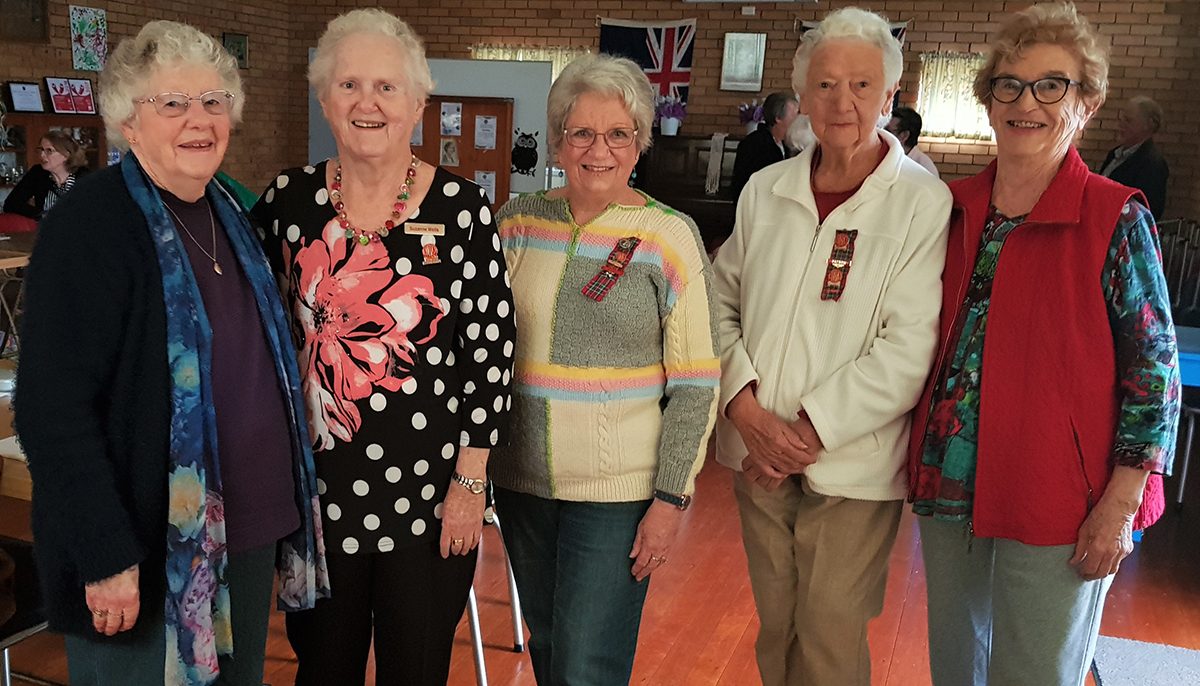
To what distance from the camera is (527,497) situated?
186 centimetres

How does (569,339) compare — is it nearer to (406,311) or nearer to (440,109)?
(406,311)

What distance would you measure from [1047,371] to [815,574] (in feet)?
1.99

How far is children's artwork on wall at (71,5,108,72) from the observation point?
26.9 ft

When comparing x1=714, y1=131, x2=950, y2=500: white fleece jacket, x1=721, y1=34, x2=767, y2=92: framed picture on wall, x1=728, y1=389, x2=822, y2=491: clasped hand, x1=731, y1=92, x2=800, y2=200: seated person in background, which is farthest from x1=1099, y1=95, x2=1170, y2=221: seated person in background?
x1=728, y1=389, x2=822, y2=491: clasped hand

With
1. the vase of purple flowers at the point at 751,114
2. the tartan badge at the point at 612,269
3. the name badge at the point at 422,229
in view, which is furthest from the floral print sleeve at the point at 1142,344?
the vase of purple flowers at the point at 751,114

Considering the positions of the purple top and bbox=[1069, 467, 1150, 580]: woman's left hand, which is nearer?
the purple top

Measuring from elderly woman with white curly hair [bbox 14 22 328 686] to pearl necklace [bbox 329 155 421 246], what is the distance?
152 millimetres

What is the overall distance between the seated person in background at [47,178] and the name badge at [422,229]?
6.30 m

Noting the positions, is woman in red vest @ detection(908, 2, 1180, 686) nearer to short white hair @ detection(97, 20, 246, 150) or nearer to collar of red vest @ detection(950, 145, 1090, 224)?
collar of red vest @ detection(950, 145, 1090, 224)

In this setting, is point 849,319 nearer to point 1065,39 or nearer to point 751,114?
point 1065,39

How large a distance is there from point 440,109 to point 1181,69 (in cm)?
660

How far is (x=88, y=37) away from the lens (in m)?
8.34

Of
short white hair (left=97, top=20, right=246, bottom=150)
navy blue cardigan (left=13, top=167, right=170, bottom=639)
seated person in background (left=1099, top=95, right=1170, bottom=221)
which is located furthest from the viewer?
seated person in background (left=1099, top=95, right=1170, bottom=221)

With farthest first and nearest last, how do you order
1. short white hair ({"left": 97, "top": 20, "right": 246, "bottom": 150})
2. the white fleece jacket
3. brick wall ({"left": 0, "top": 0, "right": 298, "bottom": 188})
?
brick wall ({"left": 0, "top": 0, "right": 298, "bottom": 188}) → the white fleece jacket → short white hair ({"left": 97, "top": 20, "right": 246, "bottom": 150})
